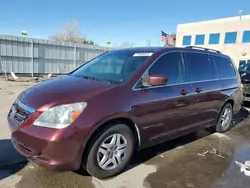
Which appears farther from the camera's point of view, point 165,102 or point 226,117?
point 226,117

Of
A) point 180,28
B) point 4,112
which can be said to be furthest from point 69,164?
point 180,28

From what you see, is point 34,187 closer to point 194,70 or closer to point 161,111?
point 161,111

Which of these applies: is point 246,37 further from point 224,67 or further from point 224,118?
point 224,118

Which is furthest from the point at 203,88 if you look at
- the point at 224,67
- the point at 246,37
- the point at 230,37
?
the point at 230,37

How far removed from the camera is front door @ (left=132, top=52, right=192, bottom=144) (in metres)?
3.31

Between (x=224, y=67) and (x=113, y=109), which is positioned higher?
(x=224, y=67)

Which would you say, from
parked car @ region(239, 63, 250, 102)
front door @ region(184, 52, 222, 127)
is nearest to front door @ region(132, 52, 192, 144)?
front door @ region(184, 52, 222, 127)

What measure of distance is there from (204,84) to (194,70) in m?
0.37

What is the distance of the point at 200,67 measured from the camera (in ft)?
14.8

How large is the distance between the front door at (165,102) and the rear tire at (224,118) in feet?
5.12

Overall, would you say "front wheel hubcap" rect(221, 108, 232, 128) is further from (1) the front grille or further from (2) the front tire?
(1) the front grille

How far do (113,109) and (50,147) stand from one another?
0.85m

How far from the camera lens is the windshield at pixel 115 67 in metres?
3.45

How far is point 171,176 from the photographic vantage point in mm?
3336
